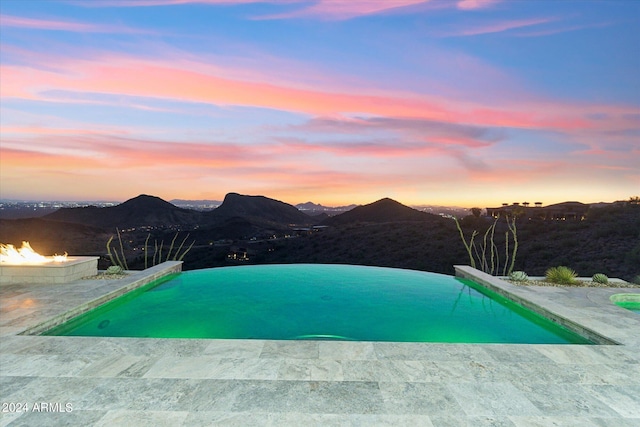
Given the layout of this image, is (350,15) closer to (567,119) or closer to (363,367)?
(567,119)

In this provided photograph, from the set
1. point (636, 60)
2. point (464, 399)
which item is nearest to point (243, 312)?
point (464, 399)

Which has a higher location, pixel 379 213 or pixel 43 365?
pixel 379 213

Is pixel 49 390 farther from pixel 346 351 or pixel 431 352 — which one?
pixel 431 352

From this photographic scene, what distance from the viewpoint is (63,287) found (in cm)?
748

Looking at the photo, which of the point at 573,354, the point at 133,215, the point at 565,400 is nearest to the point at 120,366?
the point at 565,400

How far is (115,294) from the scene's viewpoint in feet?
24.0

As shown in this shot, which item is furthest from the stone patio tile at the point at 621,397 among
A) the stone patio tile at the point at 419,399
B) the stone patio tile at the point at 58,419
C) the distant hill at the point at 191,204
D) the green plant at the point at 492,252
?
the distant hill at the point at 191,204

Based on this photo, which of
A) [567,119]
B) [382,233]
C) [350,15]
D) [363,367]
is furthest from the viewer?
[382,233]

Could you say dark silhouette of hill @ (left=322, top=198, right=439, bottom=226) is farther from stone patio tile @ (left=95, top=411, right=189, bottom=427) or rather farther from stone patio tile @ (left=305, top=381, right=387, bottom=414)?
stone patio tile @ (left=95, top=411, right=189, bottom=427)

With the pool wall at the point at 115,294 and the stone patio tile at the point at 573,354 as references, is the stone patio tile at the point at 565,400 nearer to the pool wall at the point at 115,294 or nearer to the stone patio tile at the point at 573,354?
the stone patio tile at the point at 573,354

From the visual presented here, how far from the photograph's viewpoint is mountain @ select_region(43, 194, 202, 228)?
7950 centimetres

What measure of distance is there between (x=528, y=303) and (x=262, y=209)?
99.0 metres

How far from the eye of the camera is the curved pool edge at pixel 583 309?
4984 mm

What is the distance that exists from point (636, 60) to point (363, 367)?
17283 mm
